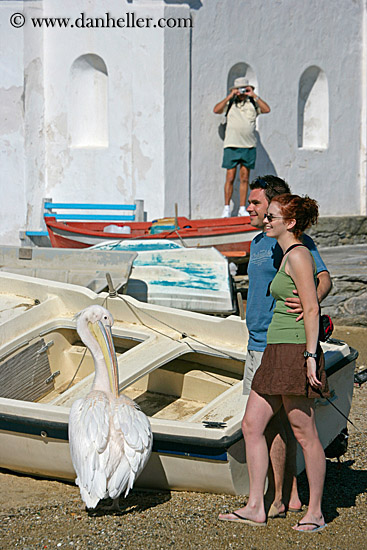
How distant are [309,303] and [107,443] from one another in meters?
1.28

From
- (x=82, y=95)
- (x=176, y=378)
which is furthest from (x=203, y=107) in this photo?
(x=176, y=378)

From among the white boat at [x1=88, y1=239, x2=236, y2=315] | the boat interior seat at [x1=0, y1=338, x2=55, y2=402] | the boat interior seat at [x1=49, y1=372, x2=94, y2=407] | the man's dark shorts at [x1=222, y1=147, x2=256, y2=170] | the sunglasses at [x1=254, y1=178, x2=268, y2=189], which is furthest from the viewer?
the man's dark shorts at [x1=222, y1=147, x2=256, y2=170]

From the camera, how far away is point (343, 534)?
142 inches

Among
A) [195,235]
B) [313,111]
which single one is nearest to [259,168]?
A: [313,111]

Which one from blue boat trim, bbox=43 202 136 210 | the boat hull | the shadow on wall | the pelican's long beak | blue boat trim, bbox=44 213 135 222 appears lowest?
the pelican's long beak

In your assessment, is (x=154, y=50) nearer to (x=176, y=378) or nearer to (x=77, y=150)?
(x=77, y=150)

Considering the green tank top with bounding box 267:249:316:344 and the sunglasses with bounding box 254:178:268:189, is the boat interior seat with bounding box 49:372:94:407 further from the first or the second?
the sunglasses with bounding box 254:178:268:189

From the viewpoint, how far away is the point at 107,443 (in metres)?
3.70

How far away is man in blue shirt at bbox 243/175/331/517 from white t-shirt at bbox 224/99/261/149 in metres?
6.91

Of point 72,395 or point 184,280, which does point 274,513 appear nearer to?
point 72,395

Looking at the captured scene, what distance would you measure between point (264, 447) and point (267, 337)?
543 millimetres

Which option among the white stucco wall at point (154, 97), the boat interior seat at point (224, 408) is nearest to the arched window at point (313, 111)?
the white stucco wall at point (154, 97)

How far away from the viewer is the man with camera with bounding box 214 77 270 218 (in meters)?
10.6

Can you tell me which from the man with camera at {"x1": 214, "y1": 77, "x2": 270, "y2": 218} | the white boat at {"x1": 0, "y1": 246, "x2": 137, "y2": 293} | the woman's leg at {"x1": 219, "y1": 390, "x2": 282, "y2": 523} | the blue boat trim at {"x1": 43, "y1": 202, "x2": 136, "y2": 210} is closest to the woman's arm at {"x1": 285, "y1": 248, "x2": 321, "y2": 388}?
the woman's leg at {"x1": 219, "y1": 390, "x2": 282, "y2": 523}
